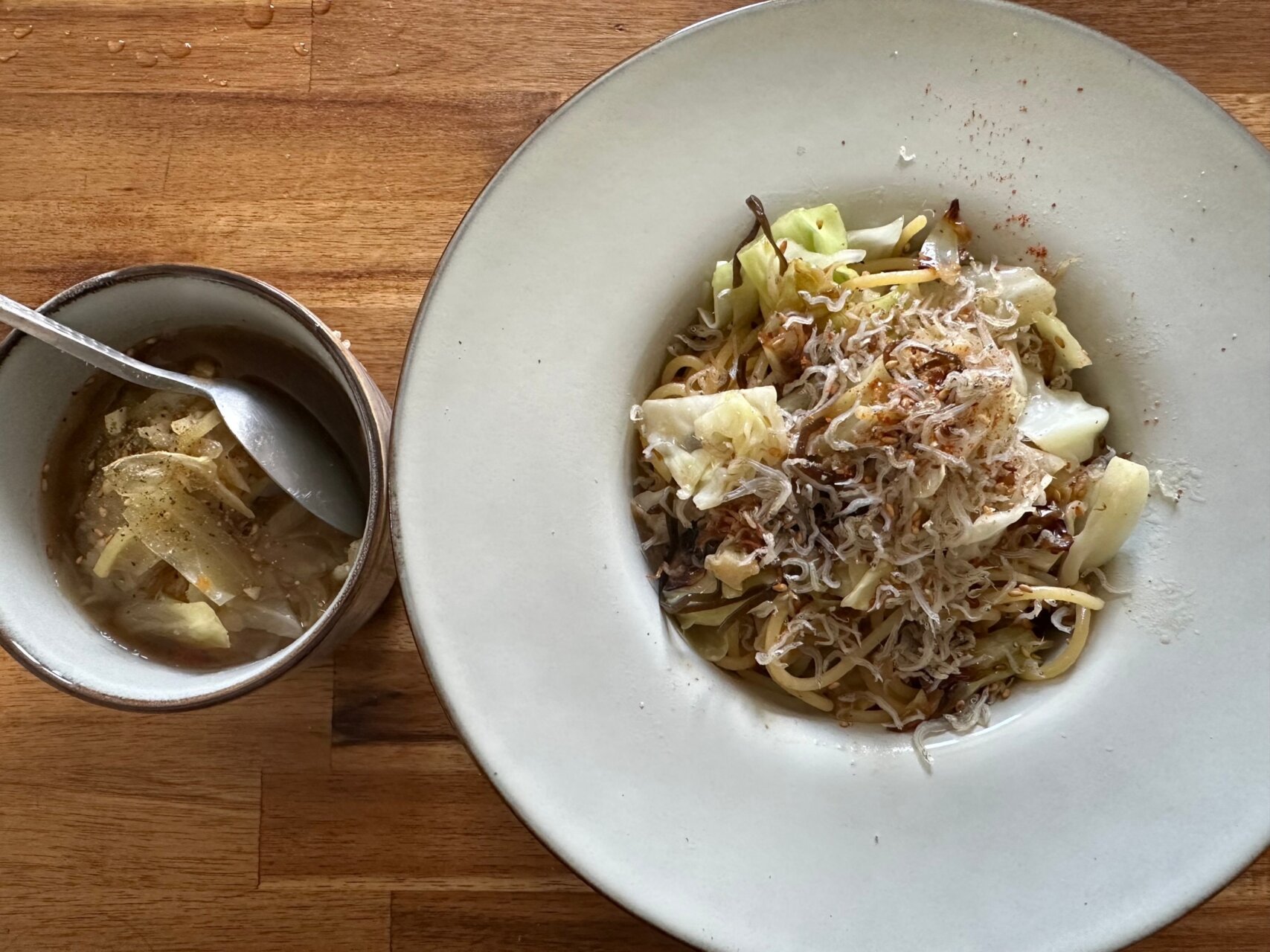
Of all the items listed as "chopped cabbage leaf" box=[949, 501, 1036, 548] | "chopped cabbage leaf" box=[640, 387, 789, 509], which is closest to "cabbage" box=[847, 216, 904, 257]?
"chopped cabbage leaf" box=[640, 387, 789, 509]

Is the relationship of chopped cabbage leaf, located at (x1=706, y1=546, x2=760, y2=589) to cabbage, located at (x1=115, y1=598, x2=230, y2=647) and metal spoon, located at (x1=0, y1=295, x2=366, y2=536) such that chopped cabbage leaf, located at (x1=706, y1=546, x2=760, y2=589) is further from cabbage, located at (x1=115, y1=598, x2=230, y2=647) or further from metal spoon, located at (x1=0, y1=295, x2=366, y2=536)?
cabbage, located at (x1=115, y1=598, x2=230, y2=647)

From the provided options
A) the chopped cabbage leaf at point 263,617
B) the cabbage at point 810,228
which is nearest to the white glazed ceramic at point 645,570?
the cabbage at point 810,228

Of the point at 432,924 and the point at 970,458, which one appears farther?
the point at 432,924

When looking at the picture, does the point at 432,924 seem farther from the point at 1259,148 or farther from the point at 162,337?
the point at 1259,148

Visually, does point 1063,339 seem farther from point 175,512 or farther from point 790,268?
point 175,512

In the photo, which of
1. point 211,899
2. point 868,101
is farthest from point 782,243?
point 211,899

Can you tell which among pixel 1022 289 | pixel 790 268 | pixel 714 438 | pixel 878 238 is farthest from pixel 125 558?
pixel 1022 289
